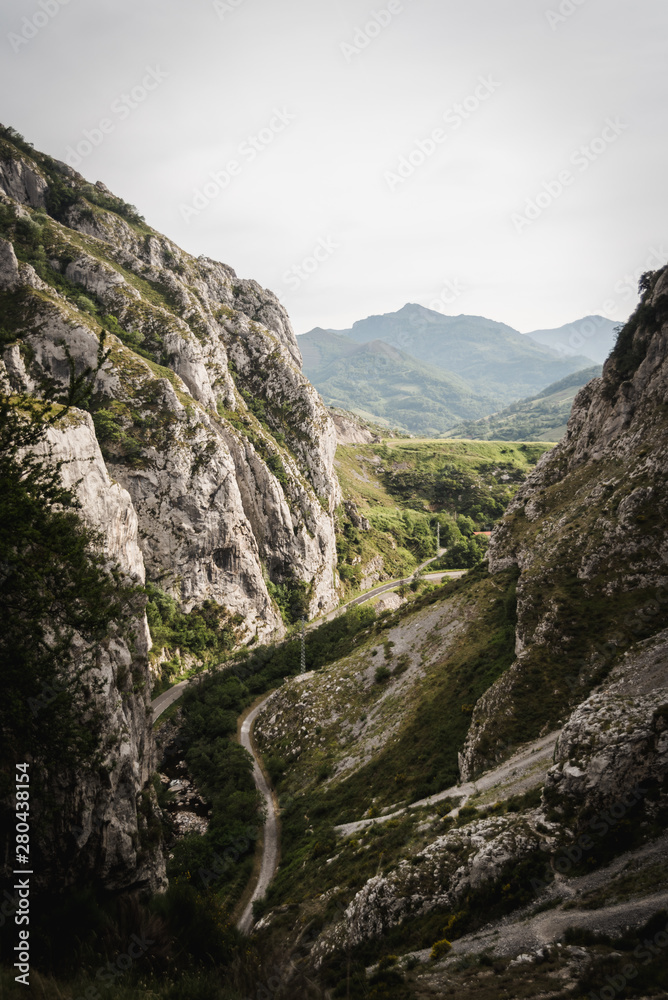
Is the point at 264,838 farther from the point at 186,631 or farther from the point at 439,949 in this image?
the point at 186,631

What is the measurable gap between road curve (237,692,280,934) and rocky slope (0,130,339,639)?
27.2m

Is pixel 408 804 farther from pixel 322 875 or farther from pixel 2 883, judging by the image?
pixel 2 883

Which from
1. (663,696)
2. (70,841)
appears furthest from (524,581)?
(70,841)

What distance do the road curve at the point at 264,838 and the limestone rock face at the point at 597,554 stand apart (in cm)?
1678

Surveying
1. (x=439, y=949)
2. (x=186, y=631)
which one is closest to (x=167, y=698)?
(x=186, y=631)

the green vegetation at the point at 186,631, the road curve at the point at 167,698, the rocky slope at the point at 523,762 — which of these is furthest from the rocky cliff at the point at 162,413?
the rocky slope at the point at 523,762

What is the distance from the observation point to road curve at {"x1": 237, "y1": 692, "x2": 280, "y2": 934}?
29.4 m

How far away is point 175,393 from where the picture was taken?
75000 millimetres

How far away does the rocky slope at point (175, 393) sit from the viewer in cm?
6756

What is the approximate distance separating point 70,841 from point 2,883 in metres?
3.30

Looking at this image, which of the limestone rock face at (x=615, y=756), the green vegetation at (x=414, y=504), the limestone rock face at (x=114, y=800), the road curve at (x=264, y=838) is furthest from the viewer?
the green vegetation at (x=414, y=504)

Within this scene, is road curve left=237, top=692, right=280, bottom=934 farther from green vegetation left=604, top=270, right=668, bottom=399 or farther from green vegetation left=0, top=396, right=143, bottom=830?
green vegetation left=604, top=270, right=668, bottom=399

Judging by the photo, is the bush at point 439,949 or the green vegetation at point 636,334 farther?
the green vegetation at point 636,334

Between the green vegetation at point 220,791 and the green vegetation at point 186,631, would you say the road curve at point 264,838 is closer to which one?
the green vegetation at point 220,791
